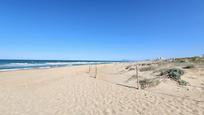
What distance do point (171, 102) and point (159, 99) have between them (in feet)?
2.08

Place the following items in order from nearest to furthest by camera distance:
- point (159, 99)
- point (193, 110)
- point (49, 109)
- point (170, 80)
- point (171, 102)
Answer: point (193, 110) < point (49, 109) < point (171, 102) < point (159, 99) < point (170, 80)

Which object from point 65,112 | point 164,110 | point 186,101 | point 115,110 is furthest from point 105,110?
point 186,101

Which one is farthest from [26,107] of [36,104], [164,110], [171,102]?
[171,102]

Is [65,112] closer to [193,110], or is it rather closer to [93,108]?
[93,108]

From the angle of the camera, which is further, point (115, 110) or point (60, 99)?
point (60, 99)

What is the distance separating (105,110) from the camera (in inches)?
237

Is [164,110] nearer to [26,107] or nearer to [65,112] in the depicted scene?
[65,112]

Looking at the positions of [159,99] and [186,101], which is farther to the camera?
[159,99]

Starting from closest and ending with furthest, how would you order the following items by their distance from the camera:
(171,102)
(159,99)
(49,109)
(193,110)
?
(193,110) → (49,109) → (171,102) → (159,99)

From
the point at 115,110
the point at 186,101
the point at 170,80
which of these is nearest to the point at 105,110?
the point at 115,110

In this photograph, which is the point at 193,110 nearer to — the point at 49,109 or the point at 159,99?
the point at 159,99

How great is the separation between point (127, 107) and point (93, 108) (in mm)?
1387

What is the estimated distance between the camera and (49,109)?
6207mm

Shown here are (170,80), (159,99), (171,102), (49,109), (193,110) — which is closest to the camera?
(193,110)
